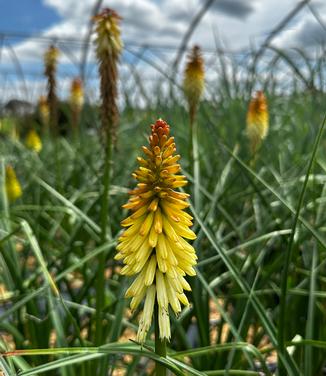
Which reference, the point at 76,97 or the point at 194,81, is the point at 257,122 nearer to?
the point at 194,81

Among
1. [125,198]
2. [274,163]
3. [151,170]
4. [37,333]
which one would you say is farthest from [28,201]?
[151,170]

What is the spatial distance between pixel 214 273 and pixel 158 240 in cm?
181

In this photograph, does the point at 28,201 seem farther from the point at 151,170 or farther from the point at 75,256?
the point at 151,170

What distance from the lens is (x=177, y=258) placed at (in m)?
1.19

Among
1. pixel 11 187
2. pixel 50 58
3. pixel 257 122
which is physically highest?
pixel 50 58

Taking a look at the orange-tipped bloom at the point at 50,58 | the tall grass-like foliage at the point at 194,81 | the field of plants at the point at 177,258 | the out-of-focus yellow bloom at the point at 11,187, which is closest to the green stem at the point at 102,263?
the field of plants at the point at 177,258

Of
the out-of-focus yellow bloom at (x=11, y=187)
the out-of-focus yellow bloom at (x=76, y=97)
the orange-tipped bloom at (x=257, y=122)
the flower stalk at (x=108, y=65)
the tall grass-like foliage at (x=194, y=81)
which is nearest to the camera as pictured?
the flower stalk at (x=108, y=65)

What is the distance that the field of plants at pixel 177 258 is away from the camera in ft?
3.84

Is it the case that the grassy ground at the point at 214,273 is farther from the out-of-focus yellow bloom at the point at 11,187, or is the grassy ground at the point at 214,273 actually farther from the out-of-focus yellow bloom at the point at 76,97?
the out-of-focus yellow bloom at the point at 76,97

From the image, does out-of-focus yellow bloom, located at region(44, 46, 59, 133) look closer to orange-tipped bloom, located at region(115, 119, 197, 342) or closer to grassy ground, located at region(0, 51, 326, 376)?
grassy ground, located at region(0, 51, 326, 376)

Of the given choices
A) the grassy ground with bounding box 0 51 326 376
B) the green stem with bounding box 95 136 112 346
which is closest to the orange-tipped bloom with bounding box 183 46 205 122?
the grassy ground with bounding box 0 51 326 376

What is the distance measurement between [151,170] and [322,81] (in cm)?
198

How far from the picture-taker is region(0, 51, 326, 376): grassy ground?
66.7 inches

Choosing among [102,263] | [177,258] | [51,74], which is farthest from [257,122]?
[177,258]
